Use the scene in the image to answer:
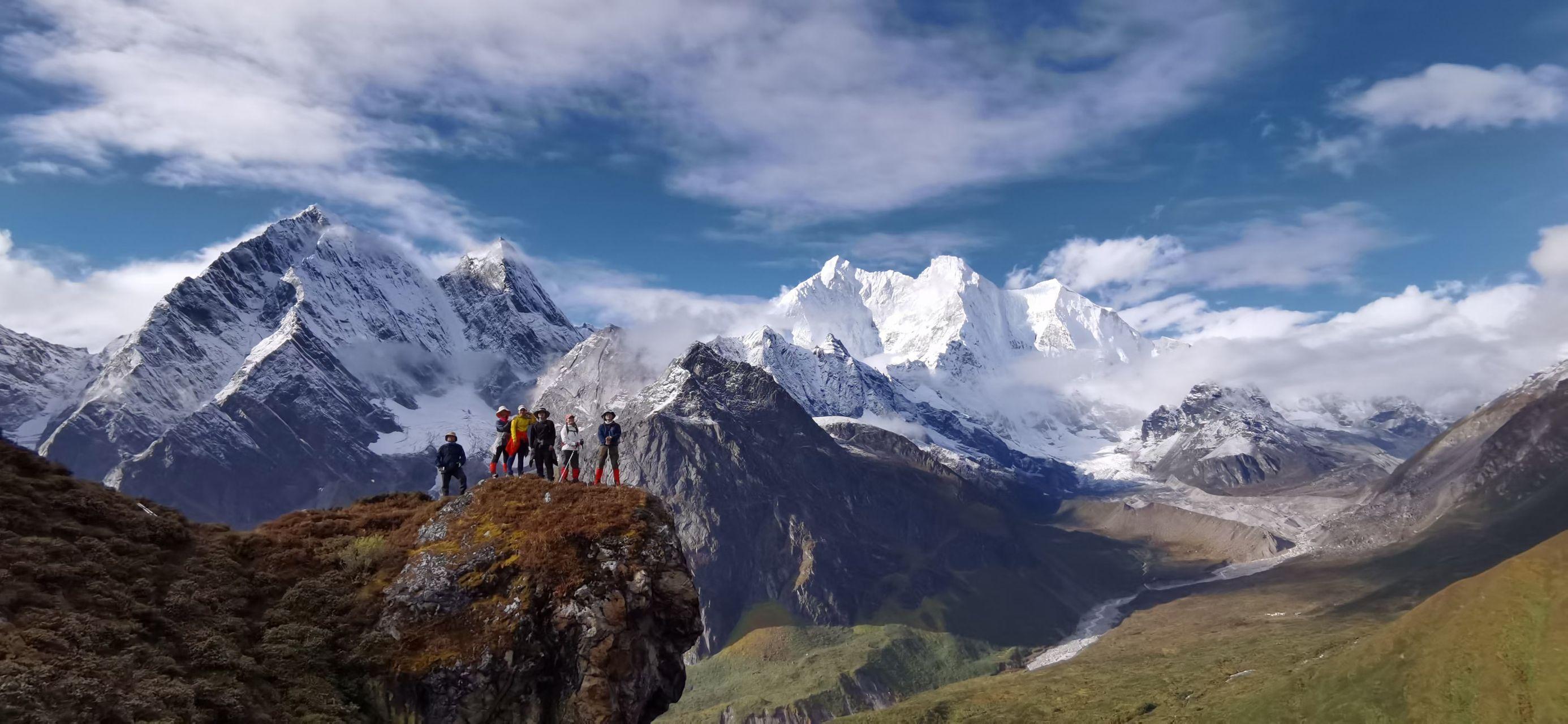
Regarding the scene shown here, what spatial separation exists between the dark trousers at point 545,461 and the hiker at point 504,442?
206cm

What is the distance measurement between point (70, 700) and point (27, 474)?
650 inches

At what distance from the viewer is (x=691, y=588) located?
4722 centimetres

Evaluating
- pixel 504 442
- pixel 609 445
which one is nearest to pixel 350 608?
pixel 609 445

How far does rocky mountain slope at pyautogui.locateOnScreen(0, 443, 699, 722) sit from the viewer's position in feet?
104

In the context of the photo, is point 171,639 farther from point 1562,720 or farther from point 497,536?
point 1562,720

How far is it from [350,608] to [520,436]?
699 inches

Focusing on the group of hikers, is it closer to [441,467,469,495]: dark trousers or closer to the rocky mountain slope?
[441,467,469,495]: dark trousers

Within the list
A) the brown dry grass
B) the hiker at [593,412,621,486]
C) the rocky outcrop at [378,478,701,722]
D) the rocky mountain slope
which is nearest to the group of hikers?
the hiker at [593,412,621,486]

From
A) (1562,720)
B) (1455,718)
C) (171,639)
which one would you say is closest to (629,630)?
(171,639)

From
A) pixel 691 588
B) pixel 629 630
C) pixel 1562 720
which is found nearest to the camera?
pixel 629 630

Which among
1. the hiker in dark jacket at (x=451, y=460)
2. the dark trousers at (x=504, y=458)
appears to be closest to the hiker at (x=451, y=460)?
the hiker in dark jacket at (x=451, y=460)

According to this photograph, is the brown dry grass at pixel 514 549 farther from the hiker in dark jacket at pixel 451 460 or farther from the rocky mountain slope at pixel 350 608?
the hiker in dark jacket at pixel 451 460

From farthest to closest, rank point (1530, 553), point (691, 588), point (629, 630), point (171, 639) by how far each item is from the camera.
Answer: point (1530, 553) < point (691, 588) < point (629, 630) < point (171, 639)

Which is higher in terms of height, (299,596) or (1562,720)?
(299,596)
